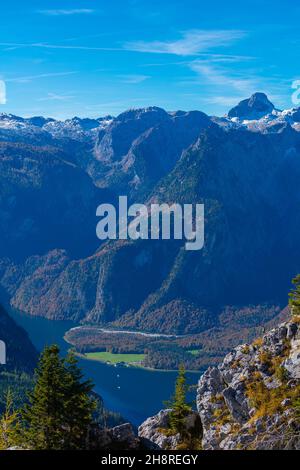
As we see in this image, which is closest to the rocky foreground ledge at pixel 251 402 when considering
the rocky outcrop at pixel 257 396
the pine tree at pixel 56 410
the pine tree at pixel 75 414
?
the rocky outcrop at pixel 257 396

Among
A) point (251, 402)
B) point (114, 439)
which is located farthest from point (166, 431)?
point (114, 439)

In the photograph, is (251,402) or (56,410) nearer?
(56,410)

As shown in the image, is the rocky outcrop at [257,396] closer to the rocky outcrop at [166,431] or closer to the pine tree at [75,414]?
the rocky outcrop at [166,431]

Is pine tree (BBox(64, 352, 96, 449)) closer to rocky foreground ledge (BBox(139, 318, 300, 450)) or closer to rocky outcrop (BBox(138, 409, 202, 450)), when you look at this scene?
rocky foreground ledge (BBox(139, 318, 300, 450))

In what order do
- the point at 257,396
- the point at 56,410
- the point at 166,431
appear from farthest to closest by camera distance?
1. the point at 166,431
2. the point at 257,396
3. the point at 56,410

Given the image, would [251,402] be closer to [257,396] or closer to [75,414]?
[257,396]
